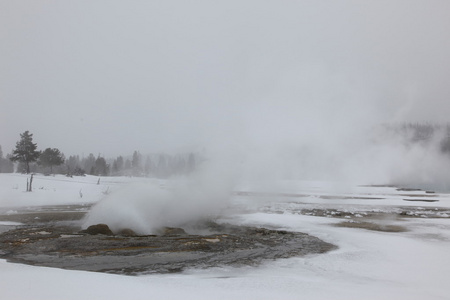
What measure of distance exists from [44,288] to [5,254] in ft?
20.7

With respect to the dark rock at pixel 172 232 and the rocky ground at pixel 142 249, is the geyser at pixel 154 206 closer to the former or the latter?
the dark rock at pixel 172 232

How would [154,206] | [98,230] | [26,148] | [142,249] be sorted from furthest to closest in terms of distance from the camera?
[26,148] → [154,206] → [98,230] → [142,249]

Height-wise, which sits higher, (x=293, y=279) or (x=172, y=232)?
(x=293, y=279)

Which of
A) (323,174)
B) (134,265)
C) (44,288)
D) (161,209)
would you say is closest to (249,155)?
(161,209)

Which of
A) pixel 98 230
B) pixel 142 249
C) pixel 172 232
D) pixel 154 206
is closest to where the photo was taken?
pixel 142 249

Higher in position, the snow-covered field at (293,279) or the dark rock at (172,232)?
the snow-covered field at (293,279)

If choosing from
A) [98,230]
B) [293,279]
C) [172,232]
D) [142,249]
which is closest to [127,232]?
[98,230]

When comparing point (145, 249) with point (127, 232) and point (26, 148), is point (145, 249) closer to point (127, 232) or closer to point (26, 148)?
point (127, 232)

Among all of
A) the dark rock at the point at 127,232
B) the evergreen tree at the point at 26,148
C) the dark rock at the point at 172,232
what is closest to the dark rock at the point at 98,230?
the dark rock at the point at 127,232

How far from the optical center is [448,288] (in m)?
9.15

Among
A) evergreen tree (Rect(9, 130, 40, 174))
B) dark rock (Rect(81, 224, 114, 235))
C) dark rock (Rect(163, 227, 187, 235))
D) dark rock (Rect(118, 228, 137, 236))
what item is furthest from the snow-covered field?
evergreen tree (Rect(9, 130, 40, 174))

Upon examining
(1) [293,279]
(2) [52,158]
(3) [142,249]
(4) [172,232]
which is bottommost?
(4) [172,232]

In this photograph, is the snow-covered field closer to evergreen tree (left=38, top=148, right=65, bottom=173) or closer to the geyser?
the geyser

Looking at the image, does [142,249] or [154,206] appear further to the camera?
[154,206]
